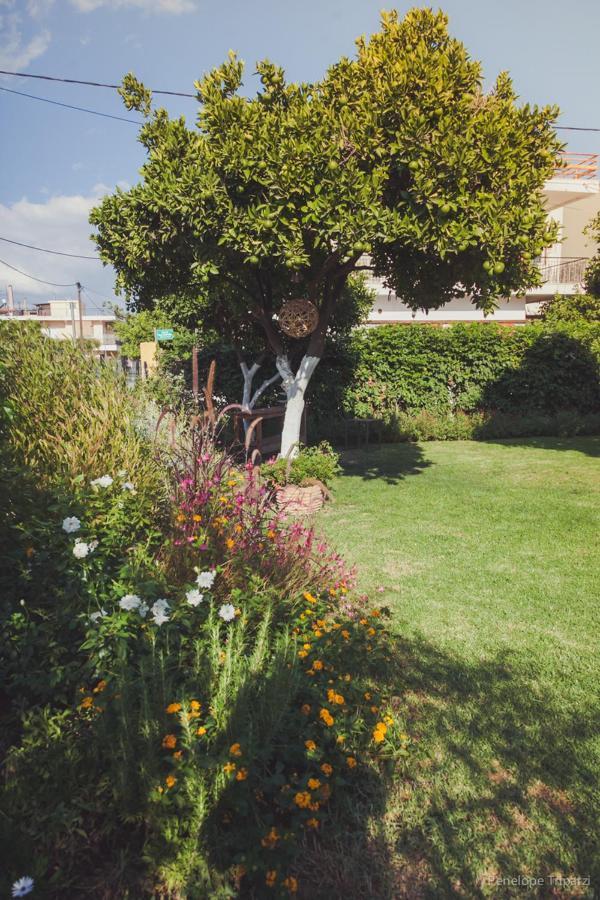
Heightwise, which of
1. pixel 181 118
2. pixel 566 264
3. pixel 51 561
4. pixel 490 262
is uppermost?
pixel 566 264

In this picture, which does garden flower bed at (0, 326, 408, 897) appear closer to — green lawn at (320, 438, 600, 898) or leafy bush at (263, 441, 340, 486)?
green lawn at (320, 438, 600, 898)

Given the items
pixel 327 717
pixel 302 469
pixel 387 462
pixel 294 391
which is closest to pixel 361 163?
pixel 294 391

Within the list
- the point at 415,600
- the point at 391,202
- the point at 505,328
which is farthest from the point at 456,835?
the point at 505,328

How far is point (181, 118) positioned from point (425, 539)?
5.91 metres

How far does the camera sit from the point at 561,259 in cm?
2841

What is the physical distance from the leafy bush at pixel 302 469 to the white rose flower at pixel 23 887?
5.36m

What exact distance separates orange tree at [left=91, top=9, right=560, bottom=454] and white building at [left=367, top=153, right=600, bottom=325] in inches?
715

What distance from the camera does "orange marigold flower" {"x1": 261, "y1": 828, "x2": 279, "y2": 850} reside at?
6.29ft

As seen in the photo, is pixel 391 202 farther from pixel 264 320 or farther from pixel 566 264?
pixel 566 264

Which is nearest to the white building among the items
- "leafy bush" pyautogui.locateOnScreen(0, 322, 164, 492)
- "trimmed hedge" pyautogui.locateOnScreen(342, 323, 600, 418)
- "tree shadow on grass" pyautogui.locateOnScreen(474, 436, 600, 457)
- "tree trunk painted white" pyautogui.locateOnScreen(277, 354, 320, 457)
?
"trimmed hedge" pyautogui.locateOnScreen(342, 323, 600, 418)

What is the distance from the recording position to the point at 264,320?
28.3ft

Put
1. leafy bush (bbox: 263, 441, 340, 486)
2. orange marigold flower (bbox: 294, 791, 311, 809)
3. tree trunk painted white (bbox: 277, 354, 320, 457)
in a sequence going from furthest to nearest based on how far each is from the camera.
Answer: tree trunk painted white (bbox: 277, 354, 320, 457) → leafy bush (bbox: 263, 441, 340, 486) → orange marigold flower (bbox: 294, 791, 311, 809)

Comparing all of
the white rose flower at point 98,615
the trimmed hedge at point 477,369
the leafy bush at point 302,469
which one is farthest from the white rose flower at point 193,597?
the trimmed hedge at point 477,369

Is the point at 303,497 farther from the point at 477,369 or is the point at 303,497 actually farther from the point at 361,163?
the point at 477,369
